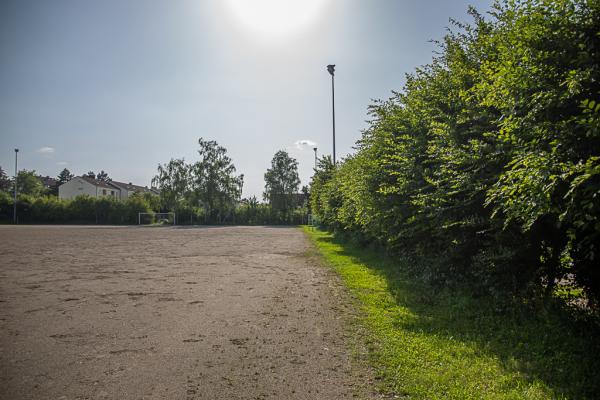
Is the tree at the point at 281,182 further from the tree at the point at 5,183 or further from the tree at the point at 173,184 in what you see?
the tree at the point at 5,183

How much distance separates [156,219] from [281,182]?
1022 inches

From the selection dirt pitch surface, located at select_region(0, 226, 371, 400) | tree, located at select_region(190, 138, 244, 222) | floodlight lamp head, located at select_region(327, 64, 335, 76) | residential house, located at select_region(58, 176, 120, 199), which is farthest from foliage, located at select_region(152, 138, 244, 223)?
dirt pitch surface, located at select_region(0, 226, 371, 400)

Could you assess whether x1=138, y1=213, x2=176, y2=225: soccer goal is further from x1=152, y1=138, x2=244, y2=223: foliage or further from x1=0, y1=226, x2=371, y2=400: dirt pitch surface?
x1=0, y1=226, x2=371, y2=400: dirt pitch surface

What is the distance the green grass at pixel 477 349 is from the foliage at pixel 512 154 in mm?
533

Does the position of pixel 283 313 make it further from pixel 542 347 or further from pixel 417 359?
pixel 542 347

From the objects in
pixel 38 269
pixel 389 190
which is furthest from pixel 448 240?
pixel 38 269

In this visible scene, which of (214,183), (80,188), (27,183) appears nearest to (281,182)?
(214,183)

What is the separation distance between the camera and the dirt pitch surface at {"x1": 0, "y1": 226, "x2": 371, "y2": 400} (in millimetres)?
3646

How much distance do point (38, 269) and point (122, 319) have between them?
23.6 feet

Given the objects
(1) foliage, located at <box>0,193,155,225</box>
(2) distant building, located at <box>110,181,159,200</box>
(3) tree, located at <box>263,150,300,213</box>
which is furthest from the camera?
(2) distant building, located at <box>110,181,159,200</box>

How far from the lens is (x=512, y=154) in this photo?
4.76m

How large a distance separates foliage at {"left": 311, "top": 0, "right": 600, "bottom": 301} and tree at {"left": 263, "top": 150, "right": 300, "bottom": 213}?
65.2 metres

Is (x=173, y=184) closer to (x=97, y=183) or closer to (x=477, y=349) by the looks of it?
(x=97, y=183)

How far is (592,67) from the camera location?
12.7 ft
